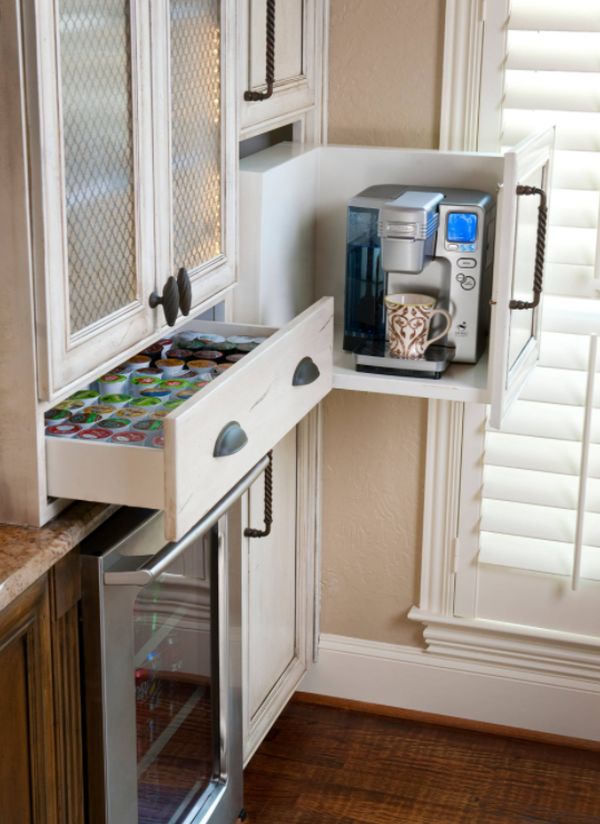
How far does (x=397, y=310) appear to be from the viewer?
2.00 m

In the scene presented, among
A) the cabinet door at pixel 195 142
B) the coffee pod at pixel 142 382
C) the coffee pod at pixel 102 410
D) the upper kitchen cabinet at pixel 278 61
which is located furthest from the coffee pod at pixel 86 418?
the upper kitchen cabinet at pixel 278 61

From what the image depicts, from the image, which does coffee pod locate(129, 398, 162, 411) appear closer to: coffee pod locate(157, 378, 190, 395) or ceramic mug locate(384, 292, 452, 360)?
coffee pod locate(157, 378, 190, 395)

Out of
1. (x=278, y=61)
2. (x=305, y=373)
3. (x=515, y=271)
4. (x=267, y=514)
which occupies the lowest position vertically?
(x=267, y=514)

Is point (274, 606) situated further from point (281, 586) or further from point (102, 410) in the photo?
point (102, 410)

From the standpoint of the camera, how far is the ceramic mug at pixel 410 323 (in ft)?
6.56

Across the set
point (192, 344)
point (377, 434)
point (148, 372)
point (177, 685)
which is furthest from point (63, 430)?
point (377, 434)

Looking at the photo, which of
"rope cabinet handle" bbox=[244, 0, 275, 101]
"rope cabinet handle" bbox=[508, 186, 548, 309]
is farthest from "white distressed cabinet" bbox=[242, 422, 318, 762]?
"rope cabinet handle" bbox=[244, 0, 275, 101]

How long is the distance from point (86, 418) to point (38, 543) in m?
0.20

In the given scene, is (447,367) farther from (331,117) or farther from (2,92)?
(2,92)

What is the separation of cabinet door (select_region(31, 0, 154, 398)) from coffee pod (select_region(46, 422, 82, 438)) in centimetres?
8

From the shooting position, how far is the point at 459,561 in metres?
2.47

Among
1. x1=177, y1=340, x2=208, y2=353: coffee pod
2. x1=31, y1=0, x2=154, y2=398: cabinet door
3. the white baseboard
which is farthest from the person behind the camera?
the white baseboard

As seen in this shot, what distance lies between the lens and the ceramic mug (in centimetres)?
200

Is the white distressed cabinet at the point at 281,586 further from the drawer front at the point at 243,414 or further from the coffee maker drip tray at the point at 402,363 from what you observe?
the drawer front at the point at 243,414
